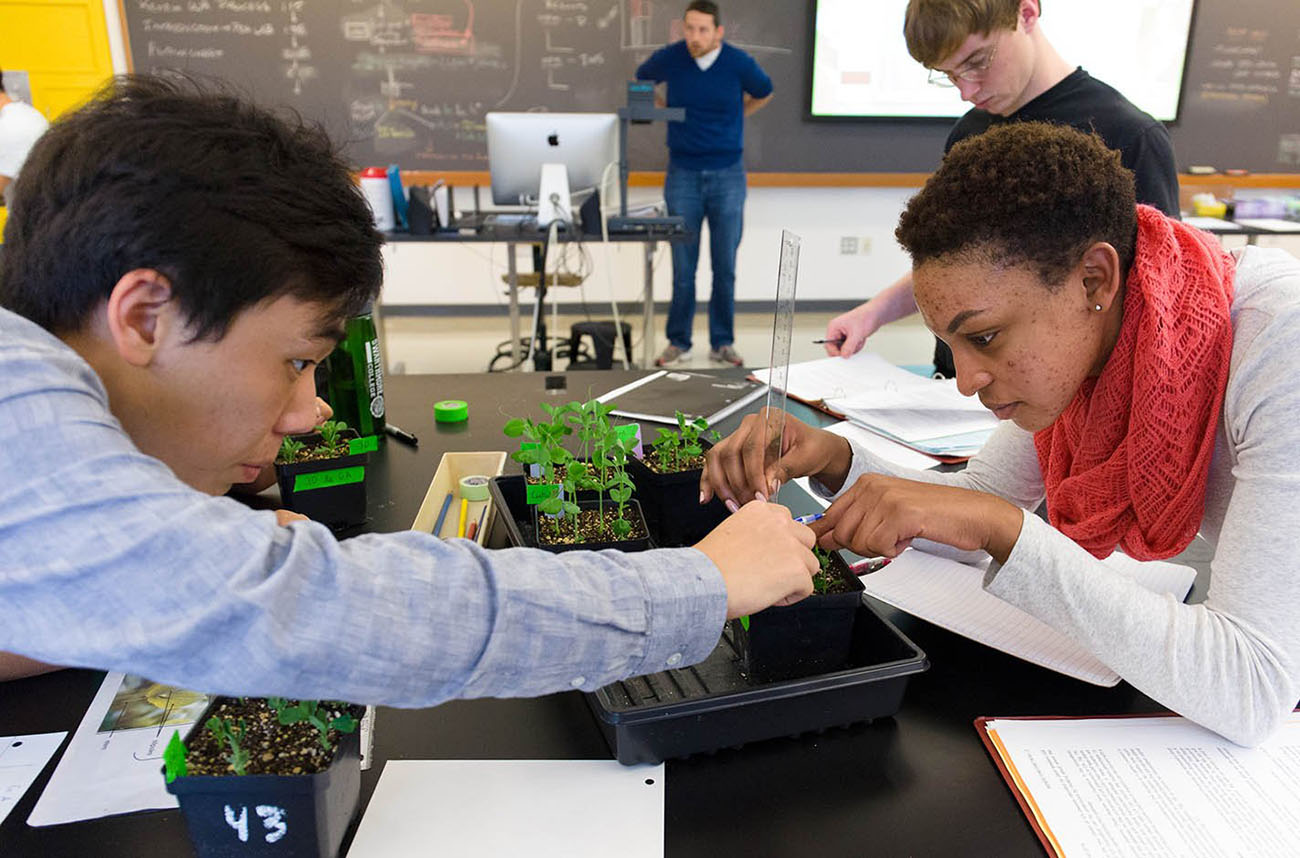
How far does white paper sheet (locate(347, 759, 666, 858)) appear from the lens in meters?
0.67

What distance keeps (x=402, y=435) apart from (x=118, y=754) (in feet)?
2.74

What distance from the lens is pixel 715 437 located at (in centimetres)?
138

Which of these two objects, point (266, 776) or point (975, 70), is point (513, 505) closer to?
point (266, 776)

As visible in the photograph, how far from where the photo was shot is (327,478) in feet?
3.80

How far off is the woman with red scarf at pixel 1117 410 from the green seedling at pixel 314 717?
50 centimetres

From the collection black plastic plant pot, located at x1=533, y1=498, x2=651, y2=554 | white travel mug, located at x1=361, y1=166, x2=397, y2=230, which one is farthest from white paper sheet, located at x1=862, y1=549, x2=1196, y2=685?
white travel mug, located at x1=361, y1=166, x2=397, y2=230

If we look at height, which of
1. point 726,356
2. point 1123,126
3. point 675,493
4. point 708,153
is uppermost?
point 1123,126

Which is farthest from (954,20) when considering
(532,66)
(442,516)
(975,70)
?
(532,66)

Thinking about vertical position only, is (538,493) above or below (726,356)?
above

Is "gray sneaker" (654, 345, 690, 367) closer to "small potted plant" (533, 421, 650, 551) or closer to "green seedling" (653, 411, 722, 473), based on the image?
"green seedling" (653, 411, 722, 473)

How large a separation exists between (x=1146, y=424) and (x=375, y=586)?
82 centimetres

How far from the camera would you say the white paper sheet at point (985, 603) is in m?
0.91

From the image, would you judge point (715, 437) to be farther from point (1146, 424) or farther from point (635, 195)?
point (635, 195)

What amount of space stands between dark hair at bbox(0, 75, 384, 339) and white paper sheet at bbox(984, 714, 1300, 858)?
28.3 inches
